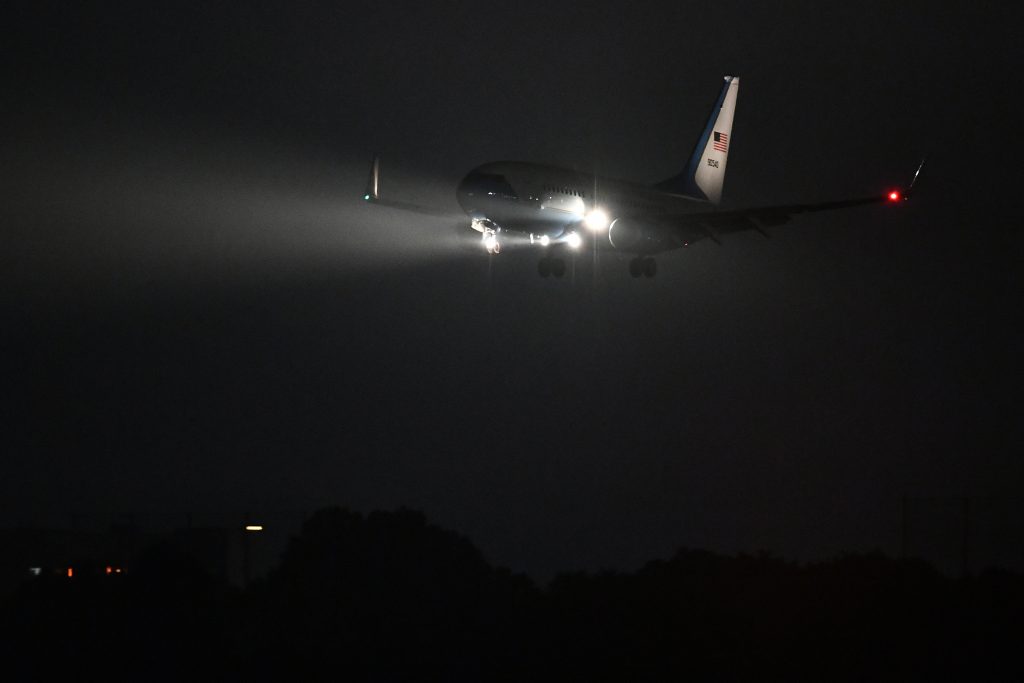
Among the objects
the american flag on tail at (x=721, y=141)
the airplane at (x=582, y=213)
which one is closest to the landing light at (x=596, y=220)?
the airplane at (x=582, y=213)

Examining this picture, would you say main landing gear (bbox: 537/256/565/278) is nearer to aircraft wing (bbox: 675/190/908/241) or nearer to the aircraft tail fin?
aircraft wing (bbox: 675/190/908/241)

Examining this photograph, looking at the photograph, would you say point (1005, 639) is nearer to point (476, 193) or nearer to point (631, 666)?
point (631, 666)

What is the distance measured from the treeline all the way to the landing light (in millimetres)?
14456

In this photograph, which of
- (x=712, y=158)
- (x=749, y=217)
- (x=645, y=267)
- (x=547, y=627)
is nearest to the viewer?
(x=547, y=627)

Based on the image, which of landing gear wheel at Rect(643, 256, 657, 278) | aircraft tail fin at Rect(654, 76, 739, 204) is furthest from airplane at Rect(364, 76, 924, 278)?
aircraft tail fin at Rect(654, 76, 739, 204)

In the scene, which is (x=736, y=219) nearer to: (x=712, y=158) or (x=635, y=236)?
(x=635, y=236)

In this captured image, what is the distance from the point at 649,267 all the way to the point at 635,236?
552 centimetres

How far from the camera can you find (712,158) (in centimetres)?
9388

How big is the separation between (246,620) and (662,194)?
30.6 m

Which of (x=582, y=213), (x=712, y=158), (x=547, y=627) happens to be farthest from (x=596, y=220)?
(x=712, y=158)

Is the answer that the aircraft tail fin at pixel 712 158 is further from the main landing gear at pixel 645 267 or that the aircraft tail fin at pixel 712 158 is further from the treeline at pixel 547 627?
the treeline at pixel 547 627

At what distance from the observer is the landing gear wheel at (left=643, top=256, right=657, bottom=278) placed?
75688 millimetres

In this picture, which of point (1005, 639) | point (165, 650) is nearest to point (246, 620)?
point (165, 650)

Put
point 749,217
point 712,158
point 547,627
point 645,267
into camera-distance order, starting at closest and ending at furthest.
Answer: point 547,627 < point 749,217 < point 645,267 < point 712,158
